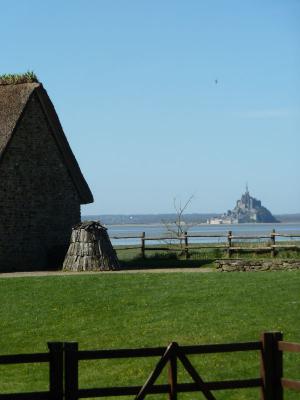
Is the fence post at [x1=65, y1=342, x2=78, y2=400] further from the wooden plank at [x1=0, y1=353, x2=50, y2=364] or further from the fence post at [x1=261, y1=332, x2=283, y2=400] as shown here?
the fence post at [x1=261, y1=332, x2=283, y2=400]

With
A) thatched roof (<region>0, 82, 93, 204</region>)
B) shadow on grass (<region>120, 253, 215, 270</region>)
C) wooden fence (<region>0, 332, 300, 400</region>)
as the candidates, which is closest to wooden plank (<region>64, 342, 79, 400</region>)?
wooden fence (<region>0, 332, 300, 400</region>)

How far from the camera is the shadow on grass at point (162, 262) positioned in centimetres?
3281

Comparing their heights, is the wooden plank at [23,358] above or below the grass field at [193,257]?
below

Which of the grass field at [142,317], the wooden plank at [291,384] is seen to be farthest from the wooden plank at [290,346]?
the grass field at [142,317]

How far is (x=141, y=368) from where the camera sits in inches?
600

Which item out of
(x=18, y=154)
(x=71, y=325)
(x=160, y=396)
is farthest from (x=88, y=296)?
(x=18, y=154)

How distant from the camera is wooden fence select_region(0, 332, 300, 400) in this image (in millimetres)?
10422

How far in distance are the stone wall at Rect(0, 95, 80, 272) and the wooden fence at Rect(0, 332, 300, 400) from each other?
21.2 meters

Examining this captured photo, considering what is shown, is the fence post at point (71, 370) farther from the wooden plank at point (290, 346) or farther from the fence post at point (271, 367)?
the wooden plank at point (290, 346)

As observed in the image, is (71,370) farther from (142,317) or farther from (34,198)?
(34,198)

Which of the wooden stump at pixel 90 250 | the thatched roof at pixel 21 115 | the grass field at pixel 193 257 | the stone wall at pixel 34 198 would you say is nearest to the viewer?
the wooden stump at pixel 90 250

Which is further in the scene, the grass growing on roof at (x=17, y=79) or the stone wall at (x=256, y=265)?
the grass growing on roof at (x=17, y=79)

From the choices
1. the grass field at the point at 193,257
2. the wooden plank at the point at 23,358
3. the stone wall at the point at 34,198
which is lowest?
the wooden plank at the point at 23,358

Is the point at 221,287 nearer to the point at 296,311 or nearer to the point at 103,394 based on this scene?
the point at 296,311
